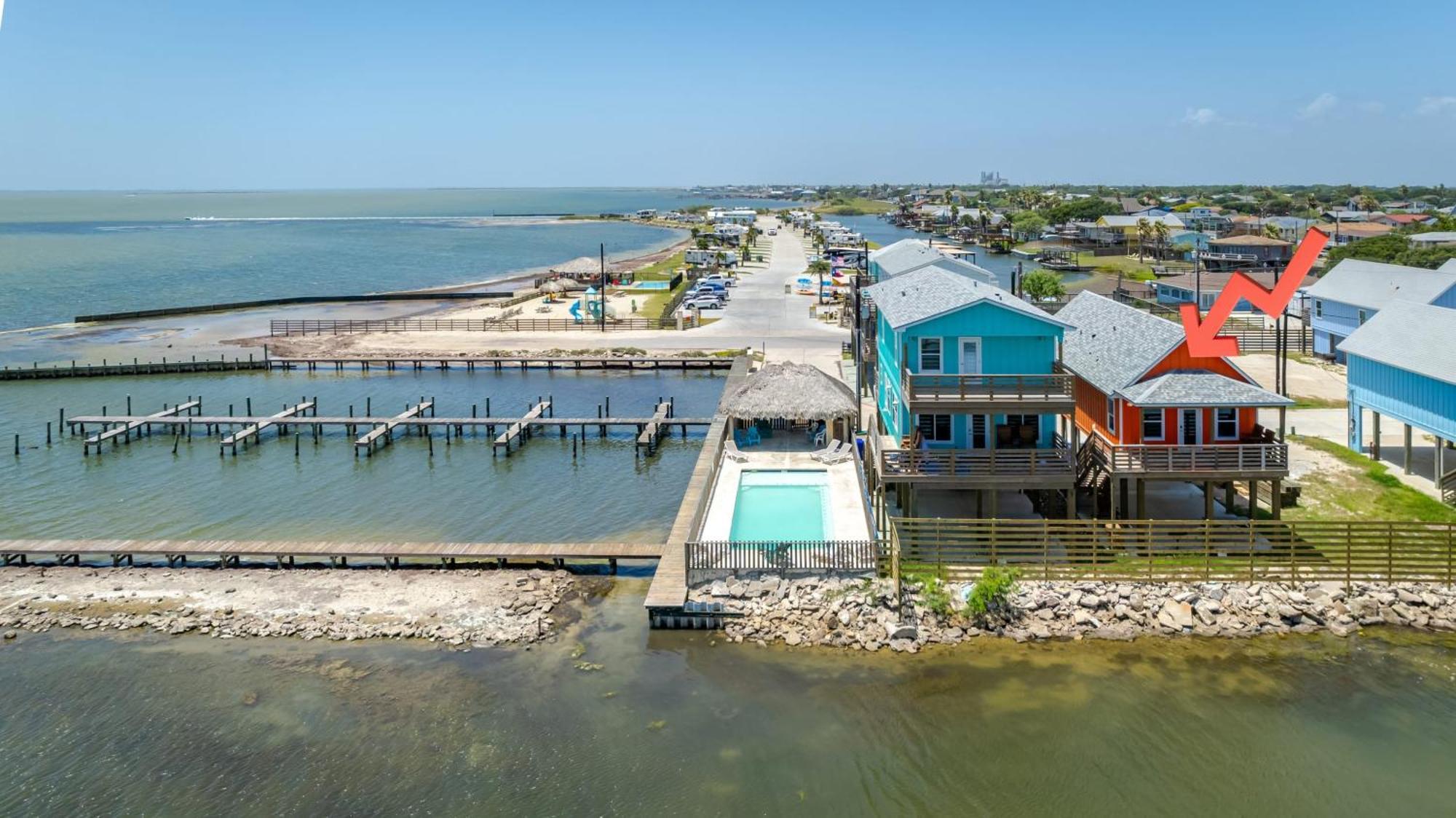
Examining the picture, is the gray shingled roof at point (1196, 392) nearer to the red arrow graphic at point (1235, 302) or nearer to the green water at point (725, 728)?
the red arrow graphic at point (1235, 302)

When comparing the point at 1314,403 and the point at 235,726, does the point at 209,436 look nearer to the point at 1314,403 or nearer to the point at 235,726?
the point at 235,726

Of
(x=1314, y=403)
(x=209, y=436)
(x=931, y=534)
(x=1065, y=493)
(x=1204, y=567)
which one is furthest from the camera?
(x=209, y=436)

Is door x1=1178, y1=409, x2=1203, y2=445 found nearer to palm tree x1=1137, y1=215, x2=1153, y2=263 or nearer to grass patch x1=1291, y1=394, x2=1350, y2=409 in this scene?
grass patch x1=1291, y1=394, x2=1350, y2=409

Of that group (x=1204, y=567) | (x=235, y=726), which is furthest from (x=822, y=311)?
(x=235, y=726)

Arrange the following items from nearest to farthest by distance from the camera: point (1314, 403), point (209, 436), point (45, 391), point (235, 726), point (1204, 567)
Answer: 1. point (235, 726)
2. point (1204, 567)
3. point (1314, 403)
4. point (209, 436)
5. point (45, 391)

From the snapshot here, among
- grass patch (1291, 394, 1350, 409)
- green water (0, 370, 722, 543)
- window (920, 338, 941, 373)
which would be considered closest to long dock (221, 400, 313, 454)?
green water (0, 370, 722, 543)

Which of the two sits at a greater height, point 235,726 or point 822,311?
point 822,311

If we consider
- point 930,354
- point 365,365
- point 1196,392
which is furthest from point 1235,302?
point 365,365
